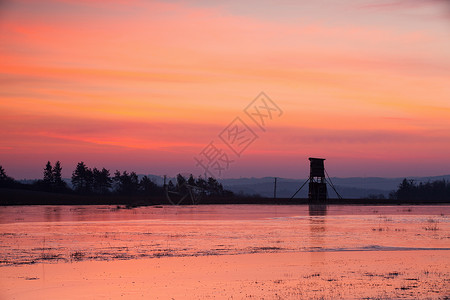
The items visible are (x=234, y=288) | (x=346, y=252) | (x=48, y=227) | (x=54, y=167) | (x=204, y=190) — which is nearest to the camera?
(x=234, y=288)

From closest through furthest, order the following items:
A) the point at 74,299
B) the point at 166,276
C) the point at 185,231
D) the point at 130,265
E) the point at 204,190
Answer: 1. the point at 74,299
2. the point at 166,276
3. the point at 130,265
4. the point at 185,231
5. the point at 204,190

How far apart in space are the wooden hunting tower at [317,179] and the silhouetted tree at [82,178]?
87.4m

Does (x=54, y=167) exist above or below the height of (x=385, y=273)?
above

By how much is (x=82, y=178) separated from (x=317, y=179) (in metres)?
90.9

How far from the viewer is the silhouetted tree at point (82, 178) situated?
187 meters

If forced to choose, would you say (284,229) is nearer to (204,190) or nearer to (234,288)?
(234,288)

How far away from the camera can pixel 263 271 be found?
24922 millimetres

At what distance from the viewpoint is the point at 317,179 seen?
4739 inches

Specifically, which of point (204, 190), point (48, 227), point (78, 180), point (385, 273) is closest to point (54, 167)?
point (78, 180)

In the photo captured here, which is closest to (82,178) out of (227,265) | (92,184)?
(92,184)

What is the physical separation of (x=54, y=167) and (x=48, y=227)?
5381 inches

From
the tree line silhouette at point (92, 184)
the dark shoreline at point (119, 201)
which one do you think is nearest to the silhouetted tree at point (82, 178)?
the tree line silhouette at point (92, 184)

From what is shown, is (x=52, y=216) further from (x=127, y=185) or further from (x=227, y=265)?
(x=127, y=185)

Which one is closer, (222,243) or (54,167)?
(222,243)
